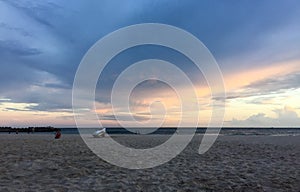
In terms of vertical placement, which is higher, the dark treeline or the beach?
the dark treeline

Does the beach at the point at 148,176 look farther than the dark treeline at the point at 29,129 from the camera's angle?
No

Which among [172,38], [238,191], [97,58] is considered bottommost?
[238,191]

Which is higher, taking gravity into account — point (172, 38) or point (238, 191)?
point (172, 38)

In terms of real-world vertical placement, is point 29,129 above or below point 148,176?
above

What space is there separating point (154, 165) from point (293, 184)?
6.83m

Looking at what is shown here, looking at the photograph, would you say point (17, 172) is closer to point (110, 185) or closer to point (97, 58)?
point (110, 185)

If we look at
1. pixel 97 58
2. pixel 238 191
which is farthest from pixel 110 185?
pixel 97 58

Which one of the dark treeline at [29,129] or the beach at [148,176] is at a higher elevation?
the dark treeline at [29,129]

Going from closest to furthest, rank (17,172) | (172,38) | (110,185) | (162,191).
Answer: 1. (162,191)
2. (110,185)
3. (17,172)
4. (172,38)

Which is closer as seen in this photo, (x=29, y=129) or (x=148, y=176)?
(x=148, y=176)

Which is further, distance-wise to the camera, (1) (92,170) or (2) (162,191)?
(1) (92,170)

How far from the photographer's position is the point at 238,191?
10891mm

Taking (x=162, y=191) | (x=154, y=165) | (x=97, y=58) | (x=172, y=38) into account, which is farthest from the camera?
(x=172, y=38)

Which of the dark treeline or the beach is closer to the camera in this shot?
the beach
